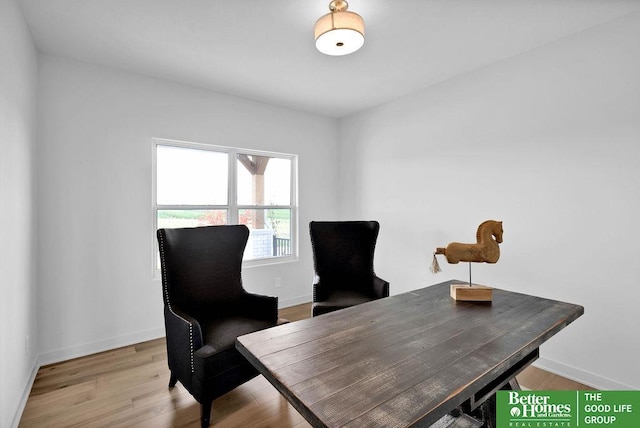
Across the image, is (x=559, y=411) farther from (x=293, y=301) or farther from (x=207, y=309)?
(x=293, y=301)

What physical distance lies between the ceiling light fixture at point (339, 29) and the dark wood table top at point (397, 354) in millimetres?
1613

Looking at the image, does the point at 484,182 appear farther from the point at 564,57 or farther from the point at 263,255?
the point at 263,255

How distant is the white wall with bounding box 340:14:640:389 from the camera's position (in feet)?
6.77

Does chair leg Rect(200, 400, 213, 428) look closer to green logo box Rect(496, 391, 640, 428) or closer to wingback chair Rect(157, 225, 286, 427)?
wingback chair Rect(157, 225, 286, 427)

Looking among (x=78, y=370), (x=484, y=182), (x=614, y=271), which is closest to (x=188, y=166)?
(x=78, y=370)

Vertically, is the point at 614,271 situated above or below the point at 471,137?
below

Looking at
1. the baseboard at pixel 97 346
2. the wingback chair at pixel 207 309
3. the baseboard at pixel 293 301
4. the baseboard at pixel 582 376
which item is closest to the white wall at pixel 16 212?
the baseboard at pixel 97 346

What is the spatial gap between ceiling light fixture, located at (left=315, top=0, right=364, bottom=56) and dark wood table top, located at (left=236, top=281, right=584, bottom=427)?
161 cm

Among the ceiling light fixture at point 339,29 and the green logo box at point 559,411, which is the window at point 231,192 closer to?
the ceiling light fixture at point 339,29

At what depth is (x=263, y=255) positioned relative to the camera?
376cm

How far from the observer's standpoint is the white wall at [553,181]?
2064 mm

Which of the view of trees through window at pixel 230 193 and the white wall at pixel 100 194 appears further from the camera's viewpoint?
the view of trees through window at pixel 230 193

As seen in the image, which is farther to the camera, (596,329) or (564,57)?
(564,57)

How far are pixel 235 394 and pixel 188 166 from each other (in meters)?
2.24
